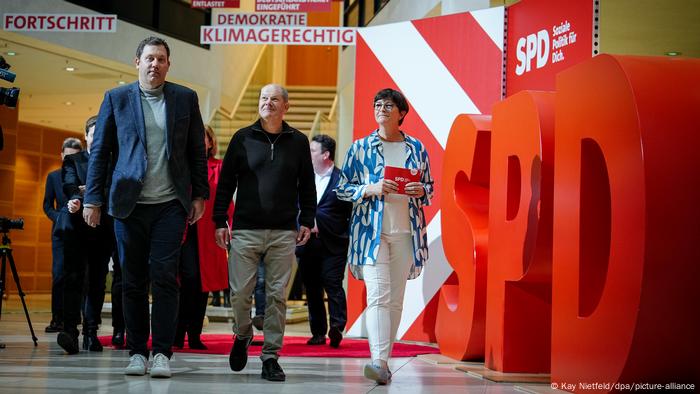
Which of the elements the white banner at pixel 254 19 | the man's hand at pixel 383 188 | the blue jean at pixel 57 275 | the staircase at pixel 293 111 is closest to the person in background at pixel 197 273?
the blue jean at pixel 57 275

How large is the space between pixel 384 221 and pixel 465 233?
4.43 feet

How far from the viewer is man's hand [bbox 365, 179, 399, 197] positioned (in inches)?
179

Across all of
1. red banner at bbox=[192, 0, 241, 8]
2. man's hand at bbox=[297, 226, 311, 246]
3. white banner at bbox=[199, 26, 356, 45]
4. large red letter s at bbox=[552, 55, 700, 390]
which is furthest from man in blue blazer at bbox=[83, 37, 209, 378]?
red banner at bbox=[192, 0, 241, 8]

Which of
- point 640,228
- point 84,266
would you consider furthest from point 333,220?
point 640,228

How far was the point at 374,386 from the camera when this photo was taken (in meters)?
4.34

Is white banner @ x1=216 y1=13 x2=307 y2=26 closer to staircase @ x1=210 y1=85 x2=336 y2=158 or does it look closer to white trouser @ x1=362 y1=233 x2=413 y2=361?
staircase @ x1=210 y1=85 x2=336 y2=158

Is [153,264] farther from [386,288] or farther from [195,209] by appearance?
[386,288]

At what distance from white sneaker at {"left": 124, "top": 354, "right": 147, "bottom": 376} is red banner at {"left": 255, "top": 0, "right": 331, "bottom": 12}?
565 cm

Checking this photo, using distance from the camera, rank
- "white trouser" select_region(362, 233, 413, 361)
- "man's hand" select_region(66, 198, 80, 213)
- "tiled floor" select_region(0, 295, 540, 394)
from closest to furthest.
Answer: "tiled floor" select_region(0, 295, 540, 394) → "white trouser" select_region(362, 233, 413, 361) → "man's hand" select_region(66, 198, 80, 213)

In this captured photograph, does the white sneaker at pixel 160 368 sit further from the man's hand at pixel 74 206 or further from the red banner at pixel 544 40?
the red banner at pixel 544 40

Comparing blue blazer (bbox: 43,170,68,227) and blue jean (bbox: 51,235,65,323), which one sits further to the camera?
blue blazer (bbox: 43,170,68,227)

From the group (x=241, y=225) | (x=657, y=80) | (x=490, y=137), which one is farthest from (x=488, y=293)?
(x=657, y=80)

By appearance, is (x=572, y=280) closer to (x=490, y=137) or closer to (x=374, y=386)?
(x=374, y=386)

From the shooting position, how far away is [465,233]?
5.88 meters
